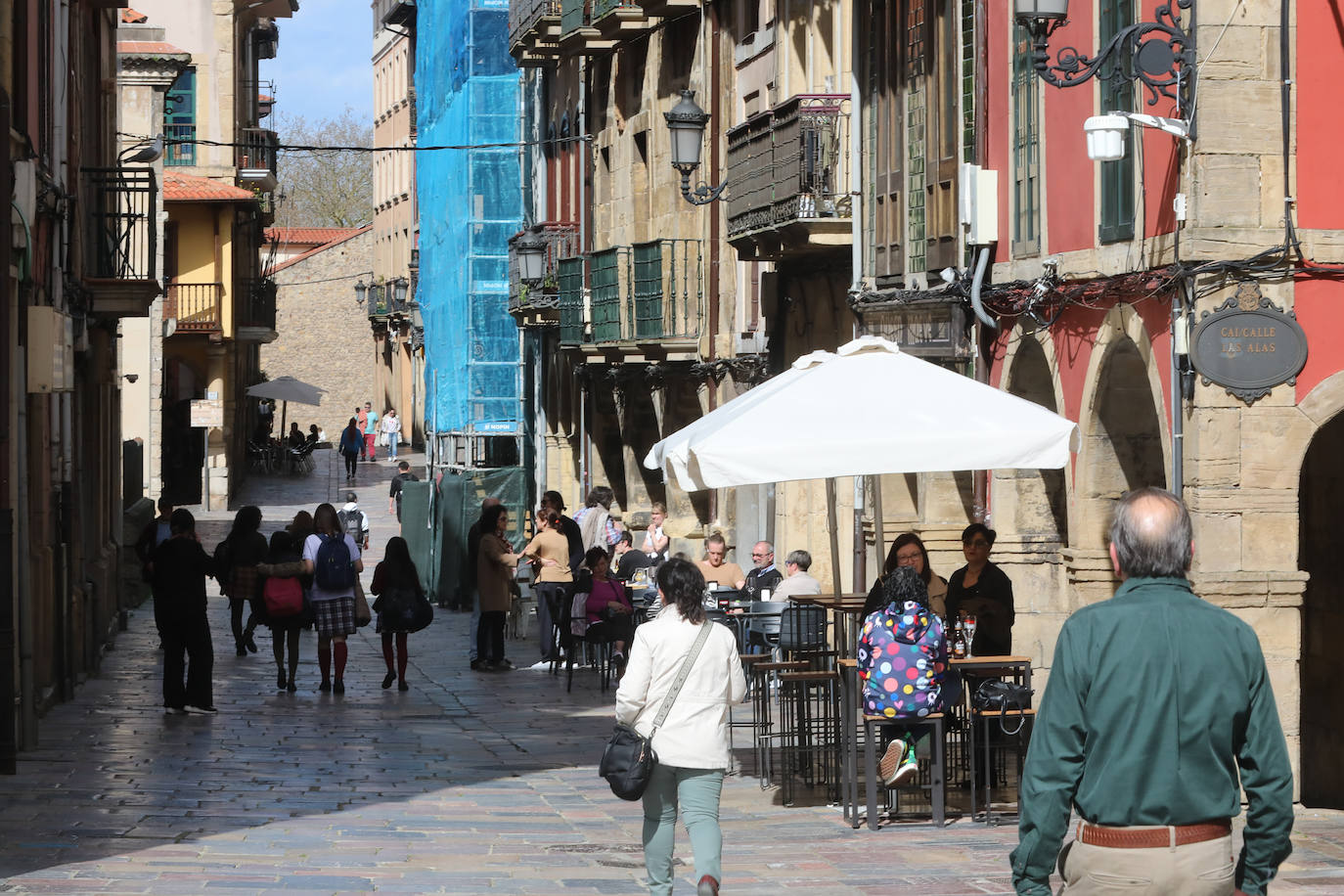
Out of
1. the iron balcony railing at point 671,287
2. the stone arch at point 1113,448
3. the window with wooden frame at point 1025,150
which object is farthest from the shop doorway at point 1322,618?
the iron balcony railing at point 671,287

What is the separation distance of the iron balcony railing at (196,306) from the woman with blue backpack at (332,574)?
90.3 ft

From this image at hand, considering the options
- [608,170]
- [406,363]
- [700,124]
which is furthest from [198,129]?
[700,124]

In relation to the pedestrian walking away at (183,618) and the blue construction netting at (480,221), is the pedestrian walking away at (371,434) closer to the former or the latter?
the blue construction netting at (480,221)

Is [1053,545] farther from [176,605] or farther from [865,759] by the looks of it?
[176,605]

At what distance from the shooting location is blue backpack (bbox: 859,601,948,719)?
426 inches

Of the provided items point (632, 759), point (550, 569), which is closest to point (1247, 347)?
point (632, 759)

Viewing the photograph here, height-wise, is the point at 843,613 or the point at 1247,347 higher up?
the point at 1247,347

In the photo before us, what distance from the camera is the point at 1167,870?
493 centimetres

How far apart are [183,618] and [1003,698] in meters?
7.66

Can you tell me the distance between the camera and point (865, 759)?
11148mm

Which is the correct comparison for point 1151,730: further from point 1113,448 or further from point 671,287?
point 671,287

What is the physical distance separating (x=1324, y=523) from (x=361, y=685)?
9167 millimetres

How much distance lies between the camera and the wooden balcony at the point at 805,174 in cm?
1988

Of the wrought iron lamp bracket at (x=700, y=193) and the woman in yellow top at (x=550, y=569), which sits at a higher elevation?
the wrought iron lamp bracket at (x=700, y=193)
